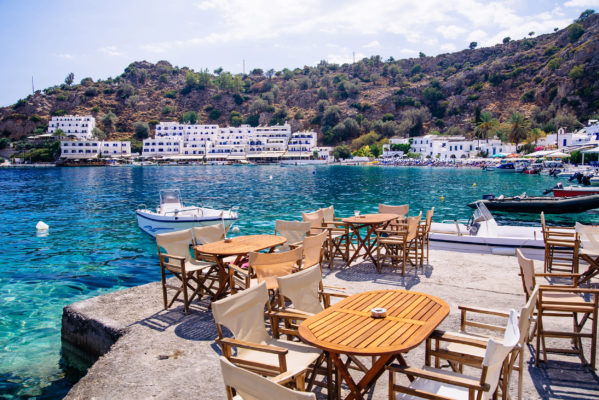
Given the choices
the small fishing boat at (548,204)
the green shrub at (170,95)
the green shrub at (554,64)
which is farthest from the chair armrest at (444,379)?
the green shrub at (170,95)

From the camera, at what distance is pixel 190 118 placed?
150 meters

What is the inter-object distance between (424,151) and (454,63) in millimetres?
73741

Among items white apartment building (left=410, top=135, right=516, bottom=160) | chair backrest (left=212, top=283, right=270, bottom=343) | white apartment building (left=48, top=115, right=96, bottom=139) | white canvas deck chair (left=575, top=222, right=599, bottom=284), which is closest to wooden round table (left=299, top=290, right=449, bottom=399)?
chair backrest (left=212, top=283, right=270, bottom=343)

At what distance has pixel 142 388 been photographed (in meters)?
3.86

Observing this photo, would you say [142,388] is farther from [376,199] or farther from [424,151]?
[424,151]

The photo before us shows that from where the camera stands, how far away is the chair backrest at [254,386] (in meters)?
1.97

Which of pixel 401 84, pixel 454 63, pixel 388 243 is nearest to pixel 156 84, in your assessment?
pixel 401 84

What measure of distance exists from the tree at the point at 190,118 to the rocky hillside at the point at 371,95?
1.24 feet

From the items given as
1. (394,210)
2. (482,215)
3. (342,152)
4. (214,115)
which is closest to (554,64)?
(342,152)

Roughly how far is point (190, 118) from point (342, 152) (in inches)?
2576

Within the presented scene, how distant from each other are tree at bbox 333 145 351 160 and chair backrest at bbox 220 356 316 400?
11617 centimetres

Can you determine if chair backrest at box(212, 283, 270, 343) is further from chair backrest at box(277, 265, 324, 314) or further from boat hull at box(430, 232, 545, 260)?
boat hull at box(430, 232, 545, 260)

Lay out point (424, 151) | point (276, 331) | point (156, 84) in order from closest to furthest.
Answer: point (276, 331) → point (424, 151) → point (156, 84)

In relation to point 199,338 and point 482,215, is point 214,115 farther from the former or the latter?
point 199,338
